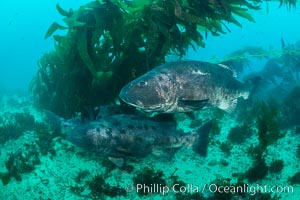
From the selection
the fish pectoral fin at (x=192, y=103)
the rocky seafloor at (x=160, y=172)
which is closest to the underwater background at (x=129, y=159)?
the rocky seafloor at (x=160, y=172)

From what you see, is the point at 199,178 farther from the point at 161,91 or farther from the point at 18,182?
the point at 18,182

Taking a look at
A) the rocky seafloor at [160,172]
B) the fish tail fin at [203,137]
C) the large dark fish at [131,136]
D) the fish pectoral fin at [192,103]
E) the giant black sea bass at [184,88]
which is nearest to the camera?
the giant black sea bass at [184,88]

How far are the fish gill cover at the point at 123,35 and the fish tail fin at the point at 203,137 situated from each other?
175cm

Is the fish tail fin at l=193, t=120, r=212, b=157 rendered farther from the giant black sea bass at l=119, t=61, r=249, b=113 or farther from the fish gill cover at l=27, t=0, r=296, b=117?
the fish gill cover at l=27, t=0, r=296, b=117

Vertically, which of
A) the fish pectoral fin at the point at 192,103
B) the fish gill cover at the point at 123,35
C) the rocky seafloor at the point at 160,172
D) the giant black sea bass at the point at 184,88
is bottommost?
the rocky seafloor at the point at 160,172

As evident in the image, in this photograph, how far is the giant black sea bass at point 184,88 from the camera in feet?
16.6

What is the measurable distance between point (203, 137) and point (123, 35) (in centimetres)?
268

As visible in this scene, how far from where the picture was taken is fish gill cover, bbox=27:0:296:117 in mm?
6227

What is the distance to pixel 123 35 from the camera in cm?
670

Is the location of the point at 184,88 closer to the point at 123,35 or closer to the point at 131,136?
the point at 131,136

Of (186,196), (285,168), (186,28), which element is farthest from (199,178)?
(186,28)

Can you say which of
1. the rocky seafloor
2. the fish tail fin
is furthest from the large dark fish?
the rocky seafloor

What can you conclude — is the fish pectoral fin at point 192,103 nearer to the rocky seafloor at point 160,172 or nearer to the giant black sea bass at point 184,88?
the giant black sea bass at point 184,88

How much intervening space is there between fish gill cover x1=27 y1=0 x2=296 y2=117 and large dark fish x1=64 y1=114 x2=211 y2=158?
Answer: 3.01 feet
